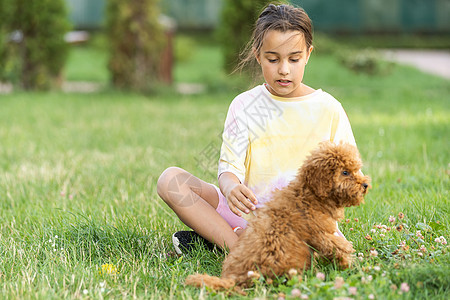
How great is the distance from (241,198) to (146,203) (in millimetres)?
1423

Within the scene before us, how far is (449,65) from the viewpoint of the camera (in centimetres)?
1689

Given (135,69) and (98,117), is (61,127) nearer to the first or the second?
(98,117)

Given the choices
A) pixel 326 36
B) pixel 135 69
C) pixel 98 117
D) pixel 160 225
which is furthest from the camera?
pixel 326 36

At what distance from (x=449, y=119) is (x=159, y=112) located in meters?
4.20

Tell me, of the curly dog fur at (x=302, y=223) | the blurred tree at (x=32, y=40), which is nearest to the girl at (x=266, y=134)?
the curly dog fur at (x=302, y=223)

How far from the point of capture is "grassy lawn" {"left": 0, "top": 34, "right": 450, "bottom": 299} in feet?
8.34

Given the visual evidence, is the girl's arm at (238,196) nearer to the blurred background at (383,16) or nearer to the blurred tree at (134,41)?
the blurred tree at (134,41)

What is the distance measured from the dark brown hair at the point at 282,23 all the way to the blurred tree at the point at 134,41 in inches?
319

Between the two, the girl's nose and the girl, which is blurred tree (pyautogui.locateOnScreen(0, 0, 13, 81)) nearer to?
the girl

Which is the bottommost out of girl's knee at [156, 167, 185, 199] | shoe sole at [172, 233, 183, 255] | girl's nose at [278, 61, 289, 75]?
shoe sole at [172, 233, 183, 255]

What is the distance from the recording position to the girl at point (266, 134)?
2871 millimetres

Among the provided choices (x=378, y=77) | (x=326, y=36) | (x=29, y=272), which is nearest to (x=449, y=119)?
(x=29, y=272)

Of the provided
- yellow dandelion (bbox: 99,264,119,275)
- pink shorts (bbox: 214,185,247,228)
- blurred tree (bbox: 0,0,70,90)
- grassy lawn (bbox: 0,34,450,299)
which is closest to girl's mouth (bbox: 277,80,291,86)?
pink shorts (bbox: 214,185,247,228)

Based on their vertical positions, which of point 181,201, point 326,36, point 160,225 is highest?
point 326,36
